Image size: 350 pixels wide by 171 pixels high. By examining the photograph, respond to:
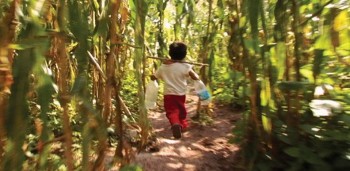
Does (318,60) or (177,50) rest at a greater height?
(177,50)

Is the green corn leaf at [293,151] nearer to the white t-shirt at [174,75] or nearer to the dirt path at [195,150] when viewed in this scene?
the dirt path at [195,150]

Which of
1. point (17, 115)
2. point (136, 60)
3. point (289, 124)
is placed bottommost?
point (289, 124)

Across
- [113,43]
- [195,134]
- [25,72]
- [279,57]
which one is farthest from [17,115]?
[195,134]

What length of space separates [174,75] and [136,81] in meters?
1.30

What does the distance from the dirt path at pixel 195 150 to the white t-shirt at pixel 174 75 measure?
1.09 feet

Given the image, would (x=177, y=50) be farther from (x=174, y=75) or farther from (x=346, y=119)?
(x=346, y=119)

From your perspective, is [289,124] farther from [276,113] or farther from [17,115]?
[17,115]

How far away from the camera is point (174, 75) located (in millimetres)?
3037

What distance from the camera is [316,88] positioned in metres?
1.57

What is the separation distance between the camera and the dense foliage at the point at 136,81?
2.63ft

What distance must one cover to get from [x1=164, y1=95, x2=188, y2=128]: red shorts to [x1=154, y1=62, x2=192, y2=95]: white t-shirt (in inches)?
1.8

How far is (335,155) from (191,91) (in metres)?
3.33

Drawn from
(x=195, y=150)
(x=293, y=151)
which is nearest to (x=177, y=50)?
(x=195, y=150)

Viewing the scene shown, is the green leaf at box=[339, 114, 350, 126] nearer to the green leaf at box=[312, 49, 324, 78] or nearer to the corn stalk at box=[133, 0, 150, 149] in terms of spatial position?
the green leaf at box=[312, 49, 324, 78]
